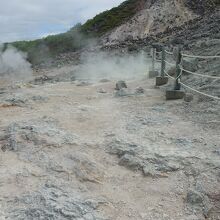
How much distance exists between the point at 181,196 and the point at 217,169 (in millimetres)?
784

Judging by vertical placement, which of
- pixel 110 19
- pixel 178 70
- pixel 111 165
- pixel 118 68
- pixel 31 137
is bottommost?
pixel 110 19

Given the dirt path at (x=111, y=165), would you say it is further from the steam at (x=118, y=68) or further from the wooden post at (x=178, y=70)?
the steam at (x=118, y=68)

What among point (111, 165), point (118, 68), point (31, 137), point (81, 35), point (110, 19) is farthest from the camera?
point (110, 19)

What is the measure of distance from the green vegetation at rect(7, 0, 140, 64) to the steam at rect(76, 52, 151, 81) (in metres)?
14.3

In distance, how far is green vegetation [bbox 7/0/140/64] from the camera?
125 ft

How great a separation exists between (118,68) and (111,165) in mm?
14032

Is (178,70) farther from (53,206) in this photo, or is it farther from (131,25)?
(131,25)

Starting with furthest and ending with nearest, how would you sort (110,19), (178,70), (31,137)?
(110,19)
(178,70)
(31,137)

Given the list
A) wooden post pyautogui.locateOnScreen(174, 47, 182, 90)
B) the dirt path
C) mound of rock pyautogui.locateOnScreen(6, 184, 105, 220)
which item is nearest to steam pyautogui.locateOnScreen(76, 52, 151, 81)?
wooden post pyautogui.locateOnScreen(174, 47, 182, 90)

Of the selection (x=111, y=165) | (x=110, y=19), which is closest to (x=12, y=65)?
(x=110, y=19)

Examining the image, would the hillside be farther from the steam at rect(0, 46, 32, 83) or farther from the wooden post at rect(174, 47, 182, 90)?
the wooden post at rect(174, 47, 182, 90)

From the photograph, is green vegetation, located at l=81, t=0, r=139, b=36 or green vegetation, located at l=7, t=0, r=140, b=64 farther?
green vegetation, located at l=81, t=0, r=139, b=36

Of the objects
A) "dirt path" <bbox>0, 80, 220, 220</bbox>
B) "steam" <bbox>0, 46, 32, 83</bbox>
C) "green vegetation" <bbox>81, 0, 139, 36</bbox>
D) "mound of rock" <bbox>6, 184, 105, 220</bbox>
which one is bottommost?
"steam" <bbox>0, 46, 32, 83</bbox>

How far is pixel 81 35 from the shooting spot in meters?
41.8
